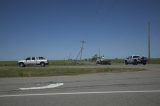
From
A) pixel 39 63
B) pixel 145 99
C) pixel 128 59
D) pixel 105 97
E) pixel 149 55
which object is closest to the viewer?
pixel 145 99

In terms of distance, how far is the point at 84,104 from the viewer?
6949 mm

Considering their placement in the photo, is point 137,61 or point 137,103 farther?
point 137,61

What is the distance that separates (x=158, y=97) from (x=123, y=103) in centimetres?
167

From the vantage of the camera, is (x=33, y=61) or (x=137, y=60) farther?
(x=137, y=60)

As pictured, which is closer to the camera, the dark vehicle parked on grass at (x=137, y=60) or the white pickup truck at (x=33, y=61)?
the white pickup truck at (x=33, y=61)

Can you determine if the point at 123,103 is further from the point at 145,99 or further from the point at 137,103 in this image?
the point at 145,99

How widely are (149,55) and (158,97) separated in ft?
150

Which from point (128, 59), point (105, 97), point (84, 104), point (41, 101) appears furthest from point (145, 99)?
point (128, 59)

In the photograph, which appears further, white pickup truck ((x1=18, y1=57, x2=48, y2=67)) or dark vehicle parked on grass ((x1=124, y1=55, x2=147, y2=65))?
dark vehicle parked on grass ((x1=124, y1=55, x2=147, y2=65))

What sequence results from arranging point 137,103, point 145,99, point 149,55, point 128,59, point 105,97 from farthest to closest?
point 149,55
point 128,59
point 105,97
point 145,99
point 137,103

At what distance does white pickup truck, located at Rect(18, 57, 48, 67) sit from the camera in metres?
43.3

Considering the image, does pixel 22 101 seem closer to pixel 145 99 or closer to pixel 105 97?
pixel 105 97

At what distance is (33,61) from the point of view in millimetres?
43844

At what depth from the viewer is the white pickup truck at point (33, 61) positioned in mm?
43281
